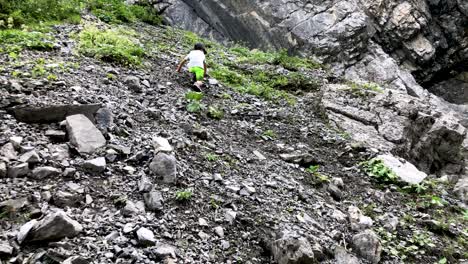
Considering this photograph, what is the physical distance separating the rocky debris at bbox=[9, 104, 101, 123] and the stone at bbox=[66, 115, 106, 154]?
22 cm

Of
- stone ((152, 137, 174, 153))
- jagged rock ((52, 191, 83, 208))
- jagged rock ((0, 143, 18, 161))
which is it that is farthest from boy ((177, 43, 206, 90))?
jagged rock ((52, 191, 83, 208))

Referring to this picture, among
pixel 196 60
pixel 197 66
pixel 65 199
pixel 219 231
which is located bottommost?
pixel 219 231

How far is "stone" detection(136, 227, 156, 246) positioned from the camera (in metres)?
4.58

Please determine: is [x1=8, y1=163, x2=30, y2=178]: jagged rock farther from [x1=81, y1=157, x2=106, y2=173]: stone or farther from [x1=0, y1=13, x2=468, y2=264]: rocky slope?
[x1=81, y1=157, x2=106, y2=173]: stone

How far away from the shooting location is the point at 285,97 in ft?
42.5

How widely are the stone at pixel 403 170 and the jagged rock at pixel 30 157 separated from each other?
7.75m

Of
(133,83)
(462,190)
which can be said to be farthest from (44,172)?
(462,190)

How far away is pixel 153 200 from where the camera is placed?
5348 mm

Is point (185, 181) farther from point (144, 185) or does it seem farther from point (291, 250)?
point (291, 250)

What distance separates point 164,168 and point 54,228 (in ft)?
6.79

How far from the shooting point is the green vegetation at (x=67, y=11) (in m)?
12.2

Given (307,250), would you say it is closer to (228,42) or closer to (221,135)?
(221,135)

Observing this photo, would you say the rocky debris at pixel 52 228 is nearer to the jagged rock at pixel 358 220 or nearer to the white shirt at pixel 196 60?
the jagged rock at pixel 358 220

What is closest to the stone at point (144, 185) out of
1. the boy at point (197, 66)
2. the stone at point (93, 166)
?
the stone at point (93, 166)
